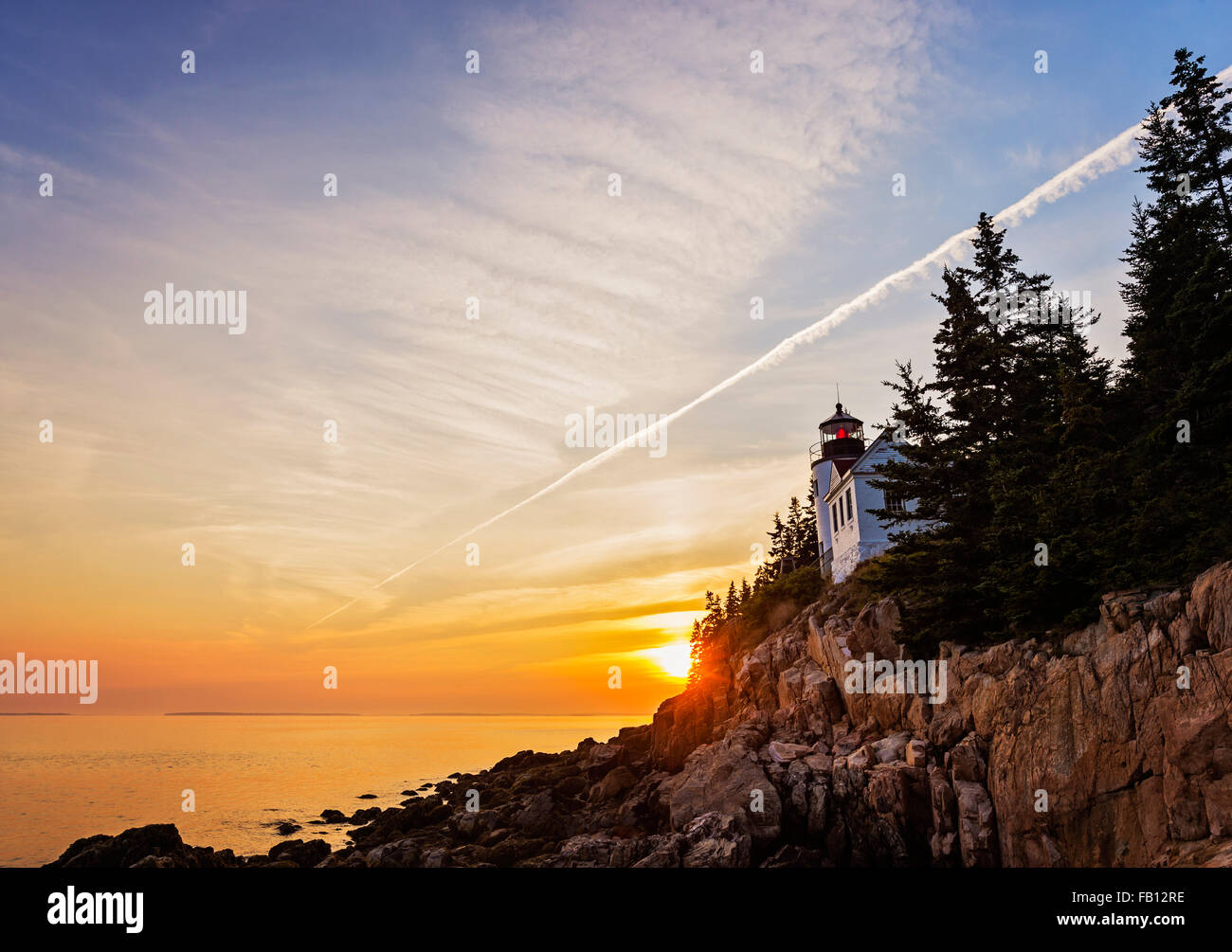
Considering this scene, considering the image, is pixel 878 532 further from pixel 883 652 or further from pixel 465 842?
pixel 465 842

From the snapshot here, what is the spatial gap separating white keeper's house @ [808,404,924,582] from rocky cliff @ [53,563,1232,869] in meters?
7.01

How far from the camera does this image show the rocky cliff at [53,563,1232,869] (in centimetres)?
1598

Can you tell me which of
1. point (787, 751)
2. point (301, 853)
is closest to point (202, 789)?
point (301, 853)

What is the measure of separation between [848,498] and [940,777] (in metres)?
A: 22.3

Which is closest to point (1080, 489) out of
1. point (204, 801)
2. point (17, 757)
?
point (204, 801)

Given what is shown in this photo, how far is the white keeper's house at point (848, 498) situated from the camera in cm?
3894

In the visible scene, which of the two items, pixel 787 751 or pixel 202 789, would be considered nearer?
pixel 787 751

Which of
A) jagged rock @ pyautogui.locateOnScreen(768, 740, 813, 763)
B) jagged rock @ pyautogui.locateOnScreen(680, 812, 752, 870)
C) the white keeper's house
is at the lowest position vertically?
jagged rock @ pyautogui.locateOnScreen(680, 812, 752, 870)

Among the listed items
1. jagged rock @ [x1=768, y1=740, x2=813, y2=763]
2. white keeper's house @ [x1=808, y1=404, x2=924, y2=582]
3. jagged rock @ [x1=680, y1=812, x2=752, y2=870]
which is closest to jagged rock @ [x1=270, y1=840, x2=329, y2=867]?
jagged rock @ [x1=680, y1=812, x2=752, y2=870]

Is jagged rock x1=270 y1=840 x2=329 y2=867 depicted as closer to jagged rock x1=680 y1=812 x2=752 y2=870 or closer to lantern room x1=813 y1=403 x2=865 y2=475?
jagged rock x1=680 y1=812 x2=752 y2=870

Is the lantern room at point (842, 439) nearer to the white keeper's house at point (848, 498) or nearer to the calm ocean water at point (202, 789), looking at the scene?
the white keeper's house at point (848, 498)

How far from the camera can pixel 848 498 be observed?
41.5 meters

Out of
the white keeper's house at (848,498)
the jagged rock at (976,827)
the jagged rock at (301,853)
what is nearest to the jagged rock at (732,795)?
the jagged rock at (976,827)

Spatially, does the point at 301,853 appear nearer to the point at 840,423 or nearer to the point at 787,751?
the point at 787,751
